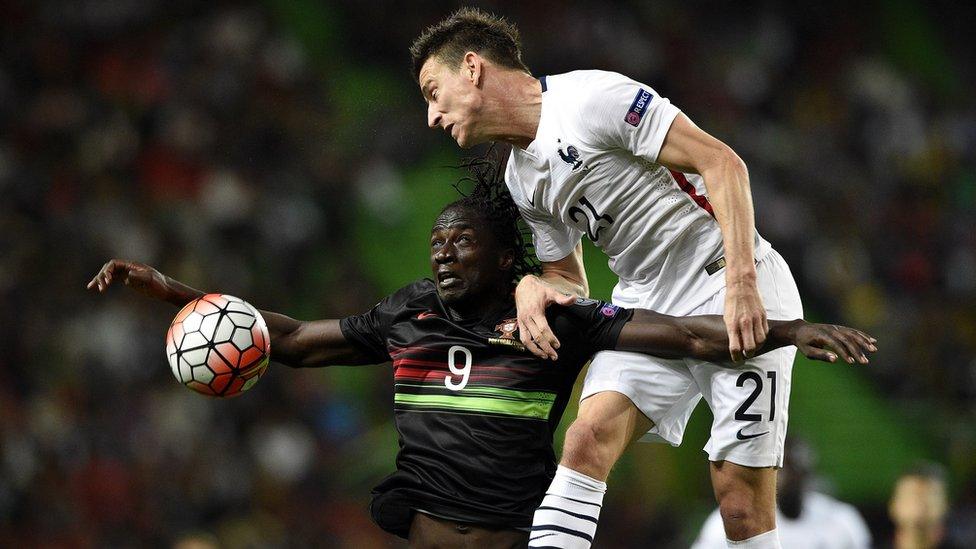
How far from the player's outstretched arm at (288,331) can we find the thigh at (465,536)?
25.6 inches

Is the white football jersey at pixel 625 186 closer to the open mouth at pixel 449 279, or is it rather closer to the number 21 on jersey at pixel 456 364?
the open mouth at pixel 449 279

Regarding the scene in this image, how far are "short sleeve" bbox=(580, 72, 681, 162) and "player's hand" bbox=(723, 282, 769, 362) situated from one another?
0.47 m

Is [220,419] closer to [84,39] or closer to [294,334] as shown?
[84,39]

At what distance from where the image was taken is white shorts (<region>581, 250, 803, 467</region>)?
3.55 m

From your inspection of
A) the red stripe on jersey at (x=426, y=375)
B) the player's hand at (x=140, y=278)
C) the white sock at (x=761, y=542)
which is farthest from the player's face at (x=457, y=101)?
the white sock at (x=761, y=542)

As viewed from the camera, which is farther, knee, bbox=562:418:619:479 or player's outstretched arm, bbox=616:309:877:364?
knee, bbox=562:418:619:479

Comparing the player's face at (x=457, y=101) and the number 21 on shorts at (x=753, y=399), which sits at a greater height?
the player's face at (x=457, y=101)

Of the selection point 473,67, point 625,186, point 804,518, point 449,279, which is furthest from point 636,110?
point 804,518

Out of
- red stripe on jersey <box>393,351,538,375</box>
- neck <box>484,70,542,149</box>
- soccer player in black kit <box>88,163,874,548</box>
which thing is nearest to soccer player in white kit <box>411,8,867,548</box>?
neck <box>484,70,542,149</box>

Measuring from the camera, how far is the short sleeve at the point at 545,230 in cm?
384

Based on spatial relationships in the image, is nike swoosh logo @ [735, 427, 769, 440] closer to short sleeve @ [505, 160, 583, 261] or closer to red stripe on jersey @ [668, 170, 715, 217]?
red stripe on jersey @ [668, 170, 715, 217]

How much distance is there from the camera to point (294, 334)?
407 centimetres

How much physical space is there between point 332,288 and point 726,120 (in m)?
3.54

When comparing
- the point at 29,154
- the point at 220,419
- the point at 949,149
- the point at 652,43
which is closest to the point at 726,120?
the point at 652,43
